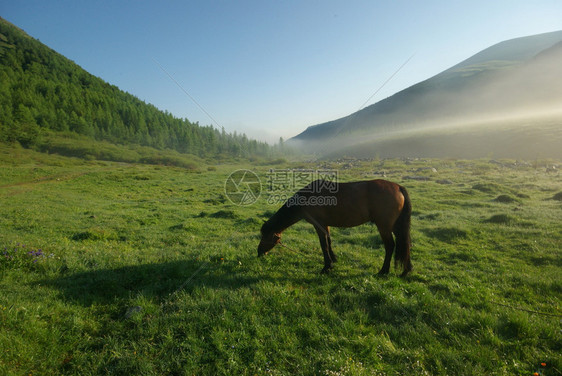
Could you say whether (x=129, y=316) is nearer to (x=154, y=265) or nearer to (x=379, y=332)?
(x=154, y=265)

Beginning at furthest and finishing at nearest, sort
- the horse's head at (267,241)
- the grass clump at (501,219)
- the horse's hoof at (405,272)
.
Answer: the grass clump at (501,219) < the horse's head at (267,241) < the horse's hoof at (405,272)

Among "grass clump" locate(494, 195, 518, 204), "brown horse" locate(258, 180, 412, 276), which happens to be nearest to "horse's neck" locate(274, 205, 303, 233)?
"brown horse" locate(258, 180, 412, 276)

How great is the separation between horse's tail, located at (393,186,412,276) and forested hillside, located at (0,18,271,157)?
233ft

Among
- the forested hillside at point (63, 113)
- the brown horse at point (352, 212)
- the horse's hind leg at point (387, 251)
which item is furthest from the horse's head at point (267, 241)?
the forested hillside at point (63, 113)

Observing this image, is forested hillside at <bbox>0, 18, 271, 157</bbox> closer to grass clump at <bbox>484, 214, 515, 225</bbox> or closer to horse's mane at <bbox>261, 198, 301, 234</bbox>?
grass clump at <bbox>484, 214, 515, 225</bbox>

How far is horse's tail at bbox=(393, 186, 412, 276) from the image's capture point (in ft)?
21.9

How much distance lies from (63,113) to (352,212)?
407 feet

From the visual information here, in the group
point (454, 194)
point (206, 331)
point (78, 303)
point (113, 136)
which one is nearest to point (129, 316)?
point (78, 303)

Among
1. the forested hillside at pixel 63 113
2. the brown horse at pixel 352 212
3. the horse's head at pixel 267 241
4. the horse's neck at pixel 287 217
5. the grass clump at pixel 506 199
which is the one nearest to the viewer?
the brown horse at pixel 352 212

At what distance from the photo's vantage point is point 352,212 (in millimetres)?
7199

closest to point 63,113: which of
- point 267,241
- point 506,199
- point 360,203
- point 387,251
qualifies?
point 267,241

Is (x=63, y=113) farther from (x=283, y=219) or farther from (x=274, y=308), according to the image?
(x=274, y=308)

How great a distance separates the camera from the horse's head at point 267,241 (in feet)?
25.4

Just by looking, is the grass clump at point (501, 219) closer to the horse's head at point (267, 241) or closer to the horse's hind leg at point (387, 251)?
the horse's hind leg at point (387, 251)
